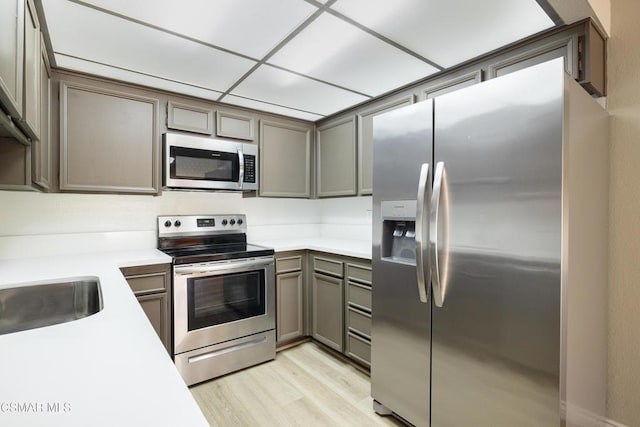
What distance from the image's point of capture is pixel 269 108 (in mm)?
2953

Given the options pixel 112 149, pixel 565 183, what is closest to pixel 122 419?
pixel 565 183

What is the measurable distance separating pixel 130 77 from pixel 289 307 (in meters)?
2.14

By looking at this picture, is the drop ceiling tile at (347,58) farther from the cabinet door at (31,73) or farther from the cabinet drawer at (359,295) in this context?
the cabinet drawer at (359,295)

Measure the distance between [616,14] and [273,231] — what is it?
2909 mm

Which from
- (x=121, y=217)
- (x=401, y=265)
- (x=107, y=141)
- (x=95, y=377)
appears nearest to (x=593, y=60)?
(x=401, y=265)

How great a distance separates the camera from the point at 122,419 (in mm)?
484

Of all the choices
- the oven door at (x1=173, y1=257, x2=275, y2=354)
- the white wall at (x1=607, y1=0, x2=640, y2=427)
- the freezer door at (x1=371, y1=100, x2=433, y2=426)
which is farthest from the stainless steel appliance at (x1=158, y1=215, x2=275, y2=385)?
the white wall at (x1=607, y1=0, x2=640, y2=427)

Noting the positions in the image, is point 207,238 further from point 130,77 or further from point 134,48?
point 134,48

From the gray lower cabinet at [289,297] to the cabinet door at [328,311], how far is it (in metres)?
0.13

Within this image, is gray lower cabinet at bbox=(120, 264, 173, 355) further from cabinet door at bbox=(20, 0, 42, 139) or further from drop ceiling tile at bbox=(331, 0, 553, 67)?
drop ceiling tile at bbox=(331, 0, 553, 67)

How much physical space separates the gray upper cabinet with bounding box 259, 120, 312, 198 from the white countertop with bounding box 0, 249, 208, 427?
2175 millimetres

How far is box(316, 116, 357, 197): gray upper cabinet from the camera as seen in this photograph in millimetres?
2918

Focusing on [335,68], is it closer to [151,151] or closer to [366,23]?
[366,23]

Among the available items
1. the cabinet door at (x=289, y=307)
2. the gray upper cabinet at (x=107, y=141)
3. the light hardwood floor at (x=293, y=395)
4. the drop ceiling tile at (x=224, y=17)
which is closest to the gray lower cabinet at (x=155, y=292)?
the light hardwood floor at (x=293, y=395)
